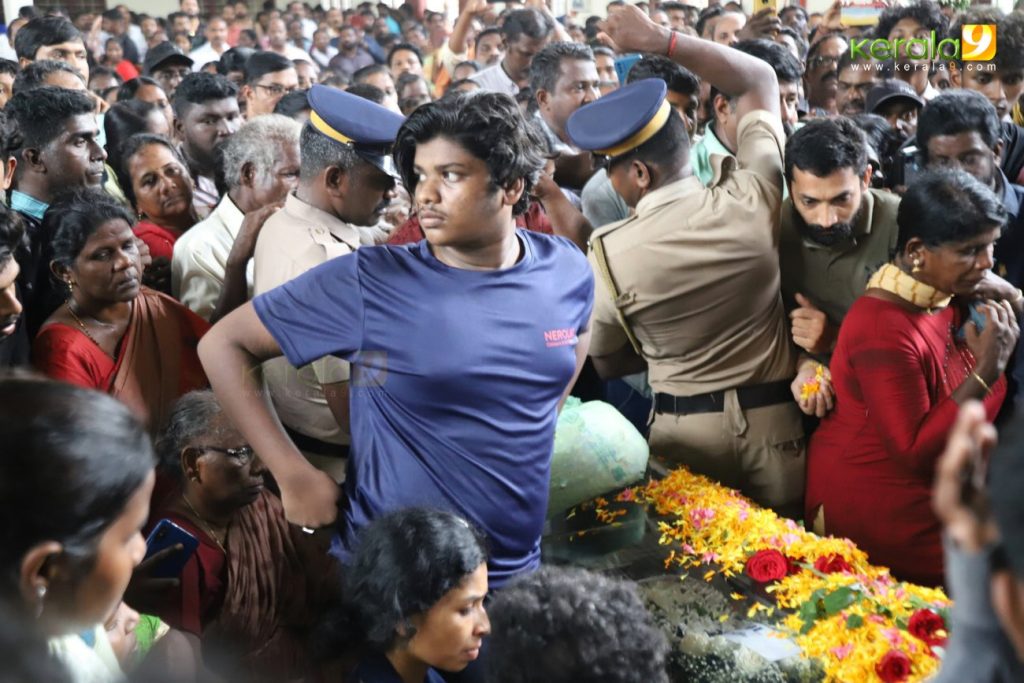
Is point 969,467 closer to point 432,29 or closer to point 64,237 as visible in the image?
point 64,237

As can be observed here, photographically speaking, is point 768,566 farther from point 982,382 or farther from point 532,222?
point 532,222

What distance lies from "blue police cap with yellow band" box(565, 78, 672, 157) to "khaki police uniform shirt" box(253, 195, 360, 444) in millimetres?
733

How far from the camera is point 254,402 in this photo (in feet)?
6.98

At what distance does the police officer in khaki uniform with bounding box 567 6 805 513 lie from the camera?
300 centimetres

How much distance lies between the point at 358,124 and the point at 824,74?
4.32 metres

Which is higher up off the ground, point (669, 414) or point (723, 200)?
point (723, 200)

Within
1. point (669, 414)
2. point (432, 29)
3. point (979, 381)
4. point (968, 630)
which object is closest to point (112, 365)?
point (669, 414)

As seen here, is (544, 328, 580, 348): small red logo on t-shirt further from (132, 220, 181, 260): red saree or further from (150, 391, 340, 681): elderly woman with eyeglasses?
(132, 220, 181, 260): red saree

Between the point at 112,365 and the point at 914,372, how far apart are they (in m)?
2.04

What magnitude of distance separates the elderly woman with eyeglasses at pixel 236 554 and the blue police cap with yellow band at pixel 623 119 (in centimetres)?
131

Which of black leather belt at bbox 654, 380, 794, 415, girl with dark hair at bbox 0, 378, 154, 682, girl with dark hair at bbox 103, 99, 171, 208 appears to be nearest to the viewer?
girl with dark hair at bbox 0, 378, 154, 682

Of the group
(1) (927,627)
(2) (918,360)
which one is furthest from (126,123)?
(1) (927,627)

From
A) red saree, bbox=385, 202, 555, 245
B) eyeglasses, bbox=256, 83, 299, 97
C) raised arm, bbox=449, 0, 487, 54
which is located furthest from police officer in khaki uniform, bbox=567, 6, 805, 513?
raised arm, bbox=449, 0, 487, 54

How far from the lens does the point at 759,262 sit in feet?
9.91
